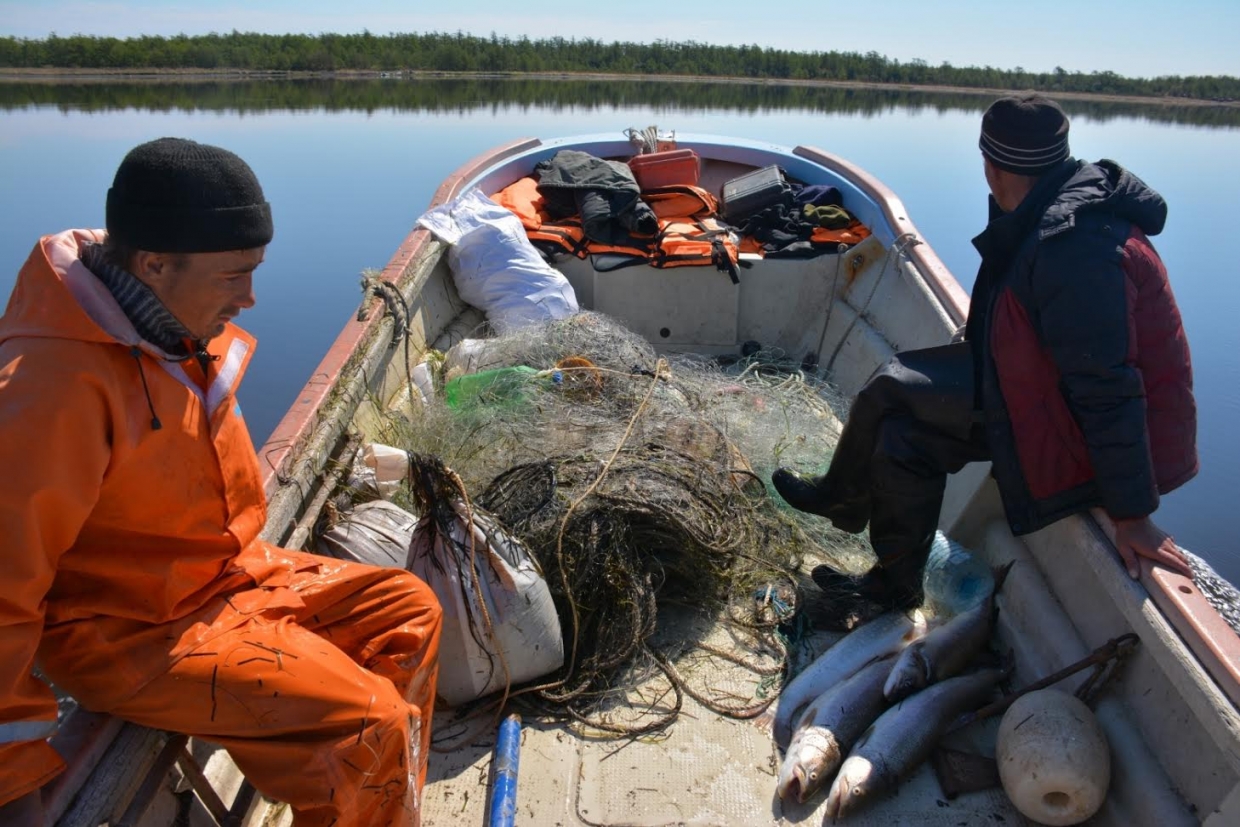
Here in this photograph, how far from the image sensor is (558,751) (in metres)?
2.82

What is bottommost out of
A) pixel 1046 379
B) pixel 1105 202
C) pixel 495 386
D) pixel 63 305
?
pixel 495 386

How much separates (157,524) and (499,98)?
31.7 metres

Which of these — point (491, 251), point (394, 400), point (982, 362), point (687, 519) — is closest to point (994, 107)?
point (982, 362)

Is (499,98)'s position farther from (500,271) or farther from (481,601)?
(481,601)

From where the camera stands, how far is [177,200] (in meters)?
1.75

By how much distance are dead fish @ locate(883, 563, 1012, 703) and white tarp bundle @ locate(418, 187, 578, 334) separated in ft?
10.6

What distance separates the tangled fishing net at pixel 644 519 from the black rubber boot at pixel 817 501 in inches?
8.1

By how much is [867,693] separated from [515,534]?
134 cm

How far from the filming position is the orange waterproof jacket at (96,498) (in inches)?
59.4

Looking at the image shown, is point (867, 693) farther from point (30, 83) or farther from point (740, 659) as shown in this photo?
point (30, 83)

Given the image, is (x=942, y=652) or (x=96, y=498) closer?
(x=96, y=498)

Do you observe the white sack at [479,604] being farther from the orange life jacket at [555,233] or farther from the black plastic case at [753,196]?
the black plastic case at [753,196]

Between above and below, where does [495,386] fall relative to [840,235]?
below

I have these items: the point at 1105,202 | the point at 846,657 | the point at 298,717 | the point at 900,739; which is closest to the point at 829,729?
the point at 900,739
